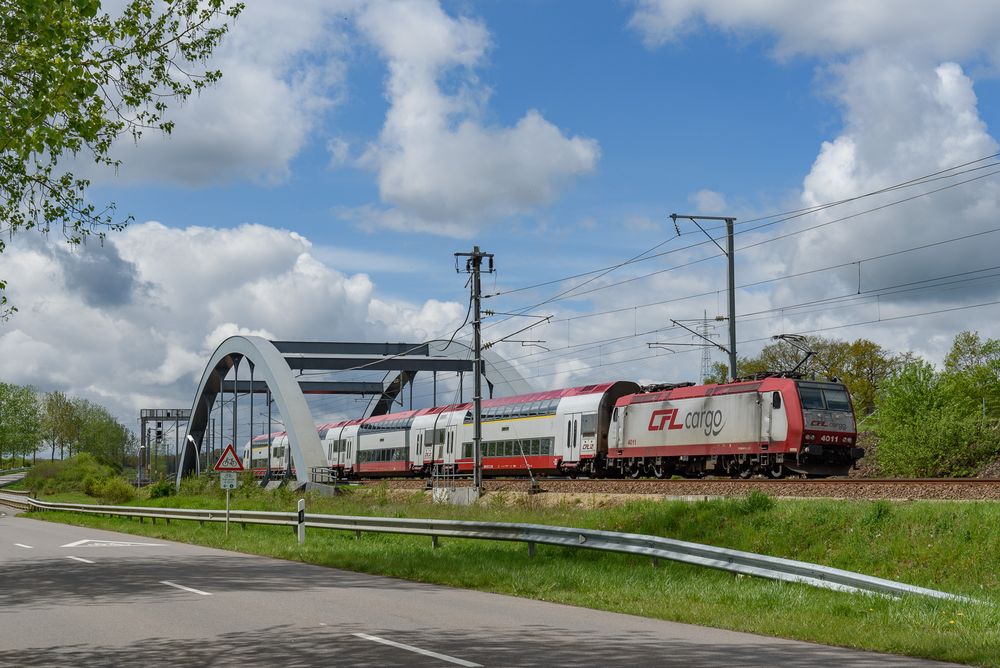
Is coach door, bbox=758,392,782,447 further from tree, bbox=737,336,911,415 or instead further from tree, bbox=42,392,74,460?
tree, bbox=42,392,74,460

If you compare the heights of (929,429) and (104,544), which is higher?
(929,429)

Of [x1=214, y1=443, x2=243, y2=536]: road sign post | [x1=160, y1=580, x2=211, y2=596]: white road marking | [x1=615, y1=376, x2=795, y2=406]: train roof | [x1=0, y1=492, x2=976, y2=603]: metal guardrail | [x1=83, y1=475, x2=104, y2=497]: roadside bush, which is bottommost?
[x1=83, y1=475, x2=104, y2=497]: roadside bush

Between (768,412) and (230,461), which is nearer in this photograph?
(230,461)

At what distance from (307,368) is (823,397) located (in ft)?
148

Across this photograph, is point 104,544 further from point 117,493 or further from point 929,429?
point 117,493

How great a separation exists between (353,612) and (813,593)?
5.90 metres

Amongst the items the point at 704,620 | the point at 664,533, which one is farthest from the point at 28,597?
the point at 664,533

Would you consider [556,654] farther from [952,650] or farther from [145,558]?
[145,558]

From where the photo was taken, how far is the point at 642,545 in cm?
1716

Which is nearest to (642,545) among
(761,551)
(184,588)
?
(761,551)

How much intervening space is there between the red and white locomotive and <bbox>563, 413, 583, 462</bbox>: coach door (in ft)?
0.13

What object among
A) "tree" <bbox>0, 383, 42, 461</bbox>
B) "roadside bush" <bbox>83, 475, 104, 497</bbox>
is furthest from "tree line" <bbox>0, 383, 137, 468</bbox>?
"roadside bush" <bbox>83, 475, 104, 497</bbox>

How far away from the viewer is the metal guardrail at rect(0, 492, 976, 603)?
13.3 metres

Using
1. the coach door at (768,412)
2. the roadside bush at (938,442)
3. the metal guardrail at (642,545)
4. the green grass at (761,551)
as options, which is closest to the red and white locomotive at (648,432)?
the coach door at (768,412)
